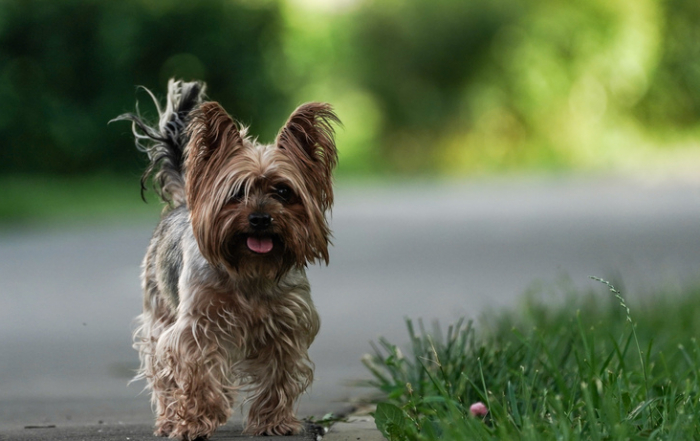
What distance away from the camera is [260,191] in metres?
4.63

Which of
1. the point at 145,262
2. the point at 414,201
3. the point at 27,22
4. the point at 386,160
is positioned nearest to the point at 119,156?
the point at 27,22

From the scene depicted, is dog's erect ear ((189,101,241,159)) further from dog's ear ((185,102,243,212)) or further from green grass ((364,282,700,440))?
green grass ((364,282,700,440))

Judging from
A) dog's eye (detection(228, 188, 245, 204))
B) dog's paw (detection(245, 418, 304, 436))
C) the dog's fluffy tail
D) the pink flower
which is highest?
the dog's fluffy tail

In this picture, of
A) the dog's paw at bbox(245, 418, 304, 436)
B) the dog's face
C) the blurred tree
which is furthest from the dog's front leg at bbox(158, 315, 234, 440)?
the blurred tree

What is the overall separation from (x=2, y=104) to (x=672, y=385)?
16.4 m

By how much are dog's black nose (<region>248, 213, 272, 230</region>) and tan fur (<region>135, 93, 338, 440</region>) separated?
0.06ft

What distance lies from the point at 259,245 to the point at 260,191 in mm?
239

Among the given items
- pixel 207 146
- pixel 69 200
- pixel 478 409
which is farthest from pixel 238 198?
pixel 69 200

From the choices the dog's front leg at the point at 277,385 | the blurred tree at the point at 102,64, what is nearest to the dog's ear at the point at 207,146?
the dog's front leg at the point at 277,385

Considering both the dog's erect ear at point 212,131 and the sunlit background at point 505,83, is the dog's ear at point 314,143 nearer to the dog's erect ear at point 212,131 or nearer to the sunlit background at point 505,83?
the dog's erect ear at point 212,131

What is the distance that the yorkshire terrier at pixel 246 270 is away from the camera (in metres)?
4.62

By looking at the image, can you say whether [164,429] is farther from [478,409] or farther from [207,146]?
[478,409]

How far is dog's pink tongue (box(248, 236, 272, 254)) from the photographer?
15.1 feet

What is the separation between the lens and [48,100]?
1912 cm
